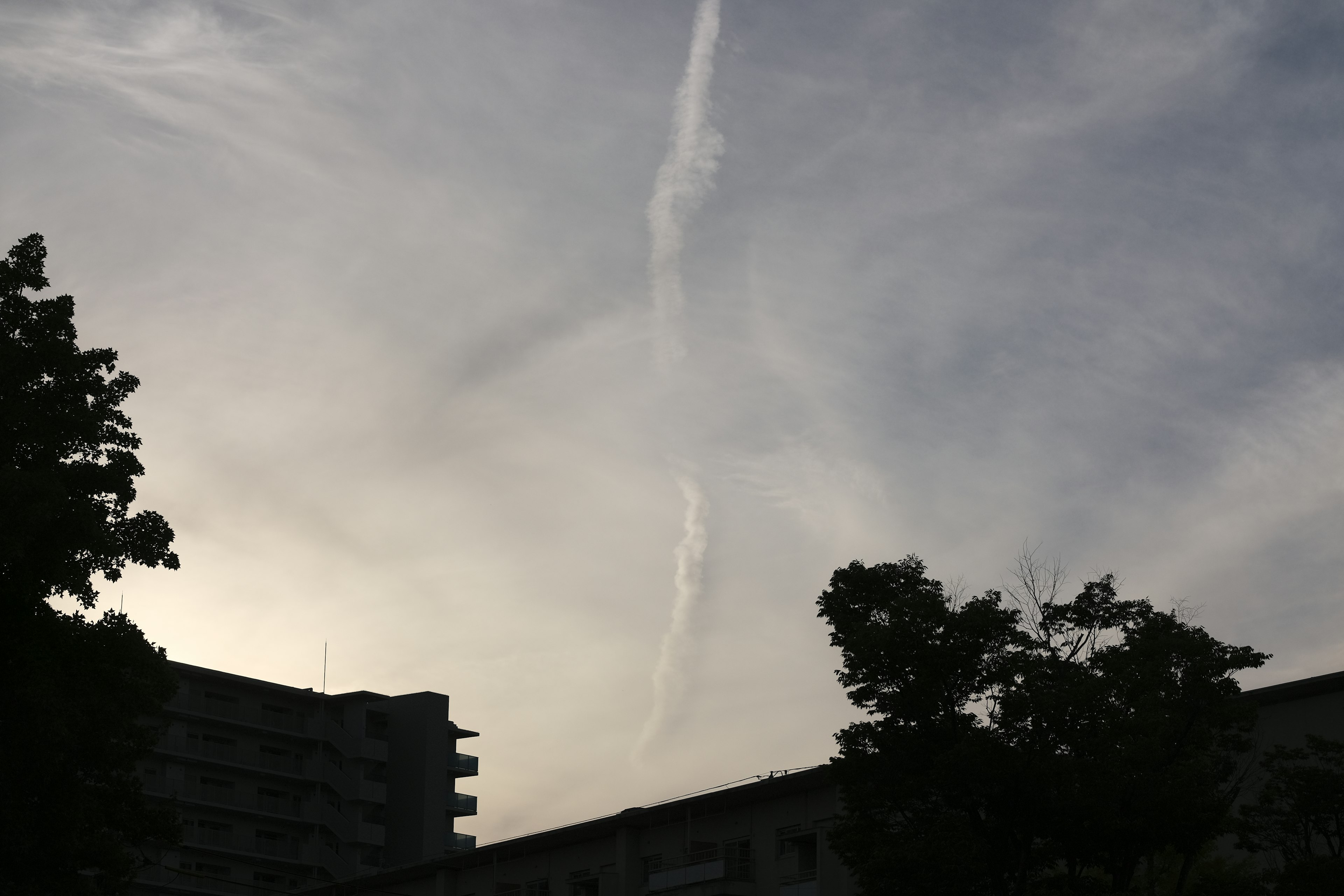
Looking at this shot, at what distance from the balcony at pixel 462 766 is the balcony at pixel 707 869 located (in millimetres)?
56976

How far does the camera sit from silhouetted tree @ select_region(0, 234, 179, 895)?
29797 mm

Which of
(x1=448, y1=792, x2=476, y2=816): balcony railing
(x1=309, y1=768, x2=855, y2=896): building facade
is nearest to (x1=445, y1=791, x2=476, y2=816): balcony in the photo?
(x1=448, y1=792, x2=476, y2=816): balcony railing

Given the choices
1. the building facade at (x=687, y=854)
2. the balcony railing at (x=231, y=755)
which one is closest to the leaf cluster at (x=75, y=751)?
the building facade at (x=687, y=854)

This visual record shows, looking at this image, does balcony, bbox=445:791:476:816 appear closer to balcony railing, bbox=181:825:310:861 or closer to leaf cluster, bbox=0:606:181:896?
balcony railing, bbox=181:825:310:861

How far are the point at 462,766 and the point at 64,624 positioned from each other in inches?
3559

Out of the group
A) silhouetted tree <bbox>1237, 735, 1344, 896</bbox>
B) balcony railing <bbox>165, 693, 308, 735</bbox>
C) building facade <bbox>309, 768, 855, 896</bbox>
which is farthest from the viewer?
balcony railing <bbox>165, 693, 308, 735</bbox>

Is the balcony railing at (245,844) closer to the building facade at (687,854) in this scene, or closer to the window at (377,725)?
the window at (377,725)

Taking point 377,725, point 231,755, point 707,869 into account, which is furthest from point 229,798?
point 707,869

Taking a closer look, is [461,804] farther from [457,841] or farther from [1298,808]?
[1298,808]

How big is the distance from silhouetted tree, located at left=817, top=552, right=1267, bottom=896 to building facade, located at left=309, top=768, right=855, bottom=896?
18.2m

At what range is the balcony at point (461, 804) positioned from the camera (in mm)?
116562

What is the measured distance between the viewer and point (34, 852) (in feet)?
99.2

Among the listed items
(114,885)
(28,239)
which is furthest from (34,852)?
(28,239)

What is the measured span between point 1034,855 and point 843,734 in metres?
5.94
